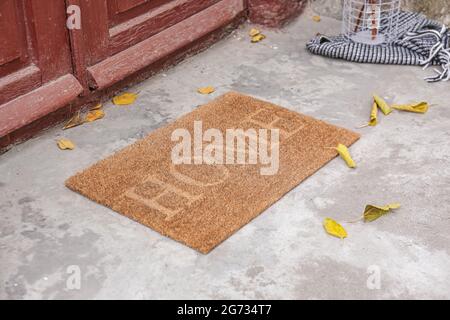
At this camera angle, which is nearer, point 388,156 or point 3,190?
point 3,190

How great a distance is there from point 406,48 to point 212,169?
1.50m

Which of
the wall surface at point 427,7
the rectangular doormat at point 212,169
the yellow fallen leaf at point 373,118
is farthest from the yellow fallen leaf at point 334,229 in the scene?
the wall surface at point 427,7

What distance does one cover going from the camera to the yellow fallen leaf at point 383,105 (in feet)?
10.8

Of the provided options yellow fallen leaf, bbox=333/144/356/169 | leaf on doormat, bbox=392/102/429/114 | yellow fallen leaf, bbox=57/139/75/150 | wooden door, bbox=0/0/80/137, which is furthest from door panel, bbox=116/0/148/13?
leaf on doormat, bbox=392/102/429/114

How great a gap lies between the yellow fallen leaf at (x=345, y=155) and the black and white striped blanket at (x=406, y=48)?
87 centimetres

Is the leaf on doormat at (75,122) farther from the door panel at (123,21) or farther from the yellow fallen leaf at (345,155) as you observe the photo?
the yellow fallen leaf at (345,155)

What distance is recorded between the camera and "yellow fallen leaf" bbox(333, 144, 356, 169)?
2916 millimetres

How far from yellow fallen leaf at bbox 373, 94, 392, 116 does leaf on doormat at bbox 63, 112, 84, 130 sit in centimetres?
132

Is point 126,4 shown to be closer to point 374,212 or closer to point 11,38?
point 11,38

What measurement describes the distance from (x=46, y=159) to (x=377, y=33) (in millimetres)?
1916

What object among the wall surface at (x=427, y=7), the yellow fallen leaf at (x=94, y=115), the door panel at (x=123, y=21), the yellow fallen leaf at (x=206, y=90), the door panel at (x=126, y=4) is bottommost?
the yellow fallen leaf at (x=94, y=115)

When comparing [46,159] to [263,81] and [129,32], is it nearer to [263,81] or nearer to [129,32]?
[129,32]

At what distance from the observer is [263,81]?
11.8 ft
